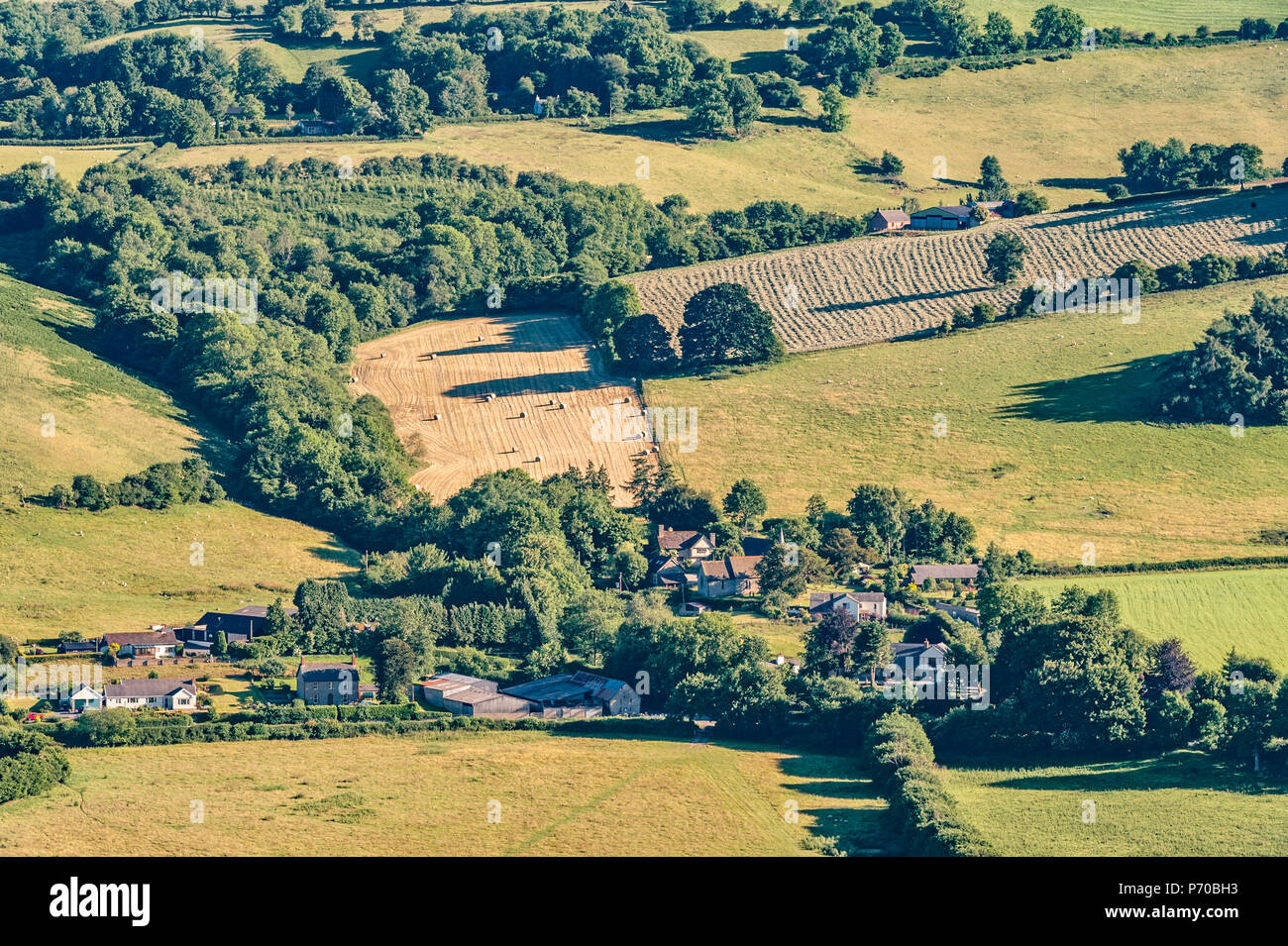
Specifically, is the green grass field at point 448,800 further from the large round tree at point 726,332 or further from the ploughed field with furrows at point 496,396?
the large round tree at point 726,332

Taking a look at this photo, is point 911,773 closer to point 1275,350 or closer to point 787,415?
point 787,415

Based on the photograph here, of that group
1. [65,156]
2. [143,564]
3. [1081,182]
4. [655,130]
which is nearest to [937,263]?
[1081,182]


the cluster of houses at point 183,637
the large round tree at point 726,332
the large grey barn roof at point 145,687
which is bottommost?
the large grey barn roof at point 145,687

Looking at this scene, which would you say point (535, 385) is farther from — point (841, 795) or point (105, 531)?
point (841, 795)

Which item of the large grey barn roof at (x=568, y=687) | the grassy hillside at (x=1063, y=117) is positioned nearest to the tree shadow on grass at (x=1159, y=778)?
the large grey barn roof at (x=568, y=687)

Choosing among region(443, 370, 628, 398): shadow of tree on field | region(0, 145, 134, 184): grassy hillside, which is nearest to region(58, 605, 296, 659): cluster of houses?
region(443, 370, 628, 398): shadow of tree on field

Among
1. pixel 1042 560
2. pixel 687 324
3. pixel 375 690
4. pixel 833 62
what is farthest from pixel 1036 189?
pixel 375 690
